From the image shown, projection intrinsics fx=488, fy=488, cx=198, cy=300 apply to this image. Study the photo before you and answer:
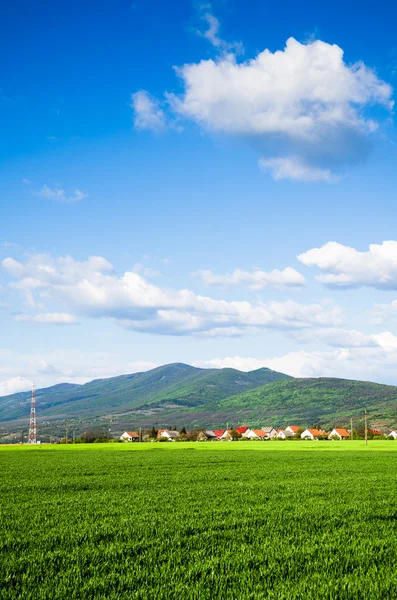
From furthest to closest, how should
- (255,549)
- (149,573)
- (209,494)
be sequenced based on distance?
(209,494) < (255,549) < (149,573)

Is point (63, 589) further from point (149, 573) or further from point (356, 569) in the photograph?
point (356, 569)

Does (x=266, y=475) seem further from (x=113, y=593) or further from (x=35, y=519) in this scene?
(x=113, y=593)

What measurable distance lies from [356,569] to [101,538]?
18.9ft

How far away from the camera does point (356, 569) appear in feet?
29.1

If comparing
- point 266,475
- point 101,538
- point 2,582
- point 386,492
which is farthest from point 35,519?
point 266,475

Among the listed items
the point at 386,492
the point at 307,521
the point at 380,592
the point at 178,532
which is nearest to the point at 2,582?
the point at 178,532

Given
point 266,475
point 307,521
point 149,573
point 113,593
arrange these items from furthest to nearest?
point 266,475 → point 307,521 → point 149,573 → point 113,593

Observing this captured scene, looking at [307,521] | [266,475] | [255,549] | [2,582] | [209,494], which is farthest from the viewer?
[266,475]

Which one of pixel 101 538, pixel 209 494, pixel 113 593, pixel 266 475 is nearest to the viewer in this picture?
pixel 113 593

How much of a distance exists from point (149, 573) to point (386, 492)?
51.3ft

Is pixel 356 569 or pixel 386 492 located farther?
Result: pixel 386 492

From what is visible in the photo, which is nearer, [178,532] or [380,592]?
[380,592]

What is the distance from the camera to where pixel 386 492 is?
2097 cm

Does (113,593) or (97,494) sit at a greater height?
(113,593)
